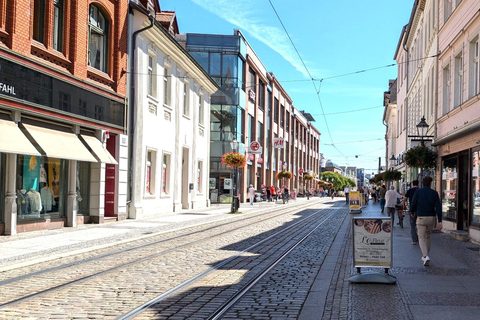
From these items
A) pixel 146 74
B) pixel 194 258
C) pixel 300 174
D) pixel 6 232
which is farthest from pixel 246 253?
pixel 300 174

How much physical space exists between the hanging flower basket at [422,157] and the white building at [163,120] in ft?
34.9

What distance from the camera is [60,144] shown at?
16.6 meters

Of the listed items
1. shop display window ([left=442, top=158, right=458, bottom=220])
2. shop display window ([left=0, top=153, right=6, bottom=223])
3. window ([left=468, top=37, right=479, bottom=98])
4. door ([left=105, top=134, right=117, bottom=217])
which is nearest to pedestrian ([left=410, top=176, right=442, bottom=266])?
window ([left=468, top=37, right=479, bottom=98])

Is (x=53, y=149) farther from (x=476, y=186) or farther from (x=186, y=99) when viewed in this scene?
(x=186, y=99)

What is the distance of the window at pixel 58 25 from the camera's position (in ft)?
55.5

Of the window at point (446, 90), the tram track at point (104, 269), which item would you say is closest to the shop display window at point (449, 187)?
the window at point (446, 90)

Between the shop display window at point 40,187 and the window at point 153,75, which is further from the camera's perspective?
the window at point 153,75

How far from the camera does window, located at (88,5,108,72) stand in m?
19.2

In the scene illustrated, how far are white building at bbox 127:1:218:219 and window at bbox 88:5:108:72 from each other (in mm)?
1895

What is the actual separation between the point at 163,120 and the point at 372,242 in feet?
60.6

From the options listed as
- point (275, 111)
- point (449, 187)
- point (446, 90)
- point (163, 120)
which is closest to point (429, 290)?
point (449, 187)

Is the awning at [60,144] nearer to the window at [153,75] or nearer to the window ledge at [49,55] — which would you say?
the window ledge at [49,55]

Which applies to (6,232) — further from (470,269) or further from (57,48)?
(470,269)

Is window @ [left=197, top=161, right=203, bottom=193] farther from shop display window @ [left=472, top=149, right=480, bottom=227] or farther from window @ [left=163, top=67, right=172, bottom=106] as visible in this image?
shop display window @ [left=472, top=149, right=480, bottom=227]
